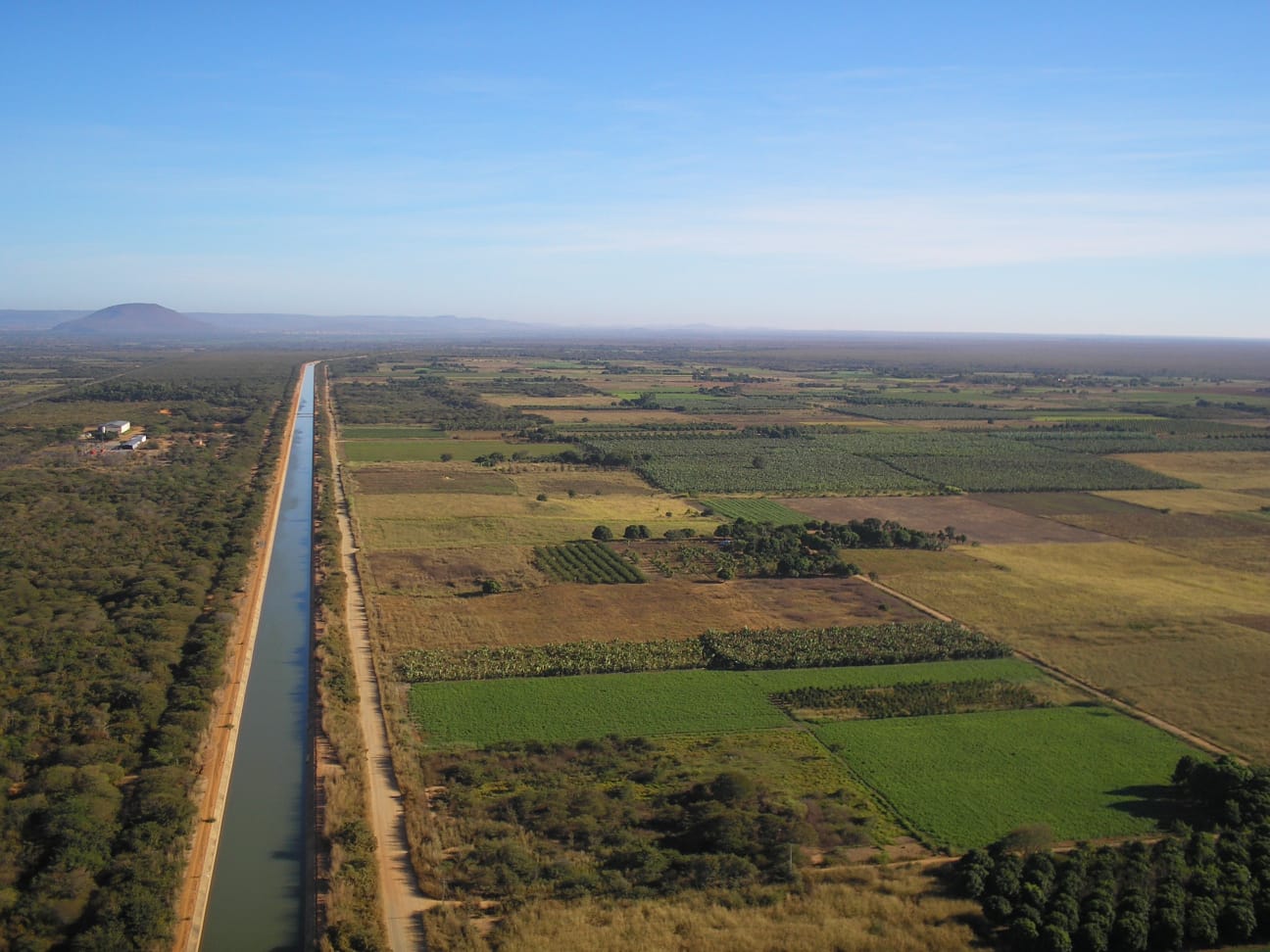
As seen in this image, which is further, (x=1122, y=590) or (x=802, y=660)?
(x=1122, y=590)

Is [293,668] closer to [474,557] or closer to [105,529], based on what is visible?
[474,557]

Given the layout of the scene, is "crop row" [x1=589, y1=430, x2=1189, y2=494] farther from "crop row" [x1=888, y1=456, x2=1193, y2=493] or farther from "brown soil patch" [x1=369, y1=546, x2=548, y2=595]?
"brown soil patch" [x1=369, y1=546, x2=548, y2=595]

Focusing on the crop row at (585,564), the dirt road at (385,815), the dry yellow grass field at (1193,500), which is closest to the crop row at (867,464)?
the dry yellow grass field at (1193,500)

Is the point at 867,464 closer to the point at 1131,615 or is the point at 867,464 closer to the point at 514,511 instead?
the point at 514,511

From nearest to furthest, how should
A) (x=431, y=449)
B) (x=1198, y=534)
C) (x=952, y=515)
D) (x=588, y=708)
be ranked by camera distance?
(x=588, y=708) → (x=1198, y=534) → (x=952, y=515) → (x=431, y=449)

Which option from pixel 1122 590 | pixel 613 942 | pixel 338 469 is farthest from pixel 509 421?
pixel 613 942

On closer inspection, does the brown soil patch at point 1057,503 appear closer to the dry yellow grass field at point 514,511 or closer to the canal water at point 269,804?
the dry yellow grass field at point 514,511

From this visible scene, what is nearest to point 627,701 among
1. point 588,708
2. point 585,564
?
point 588,708
